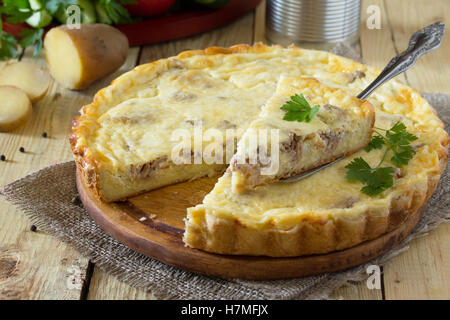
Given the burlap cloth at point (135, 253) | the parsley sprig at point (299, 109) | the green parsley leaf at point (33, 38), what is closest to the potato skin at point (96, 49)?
the green parsley leaf at point (33, 38)

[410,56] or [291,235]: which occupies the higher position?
[410,56]

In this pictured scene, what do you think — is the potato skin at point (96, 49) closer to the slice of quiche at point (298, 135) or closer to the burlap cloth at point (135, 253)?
the burlap cloth at point (135, 253)

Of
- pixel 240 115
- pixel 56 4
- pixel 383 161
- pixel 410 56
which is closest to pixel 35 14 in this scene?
pixel 56 4

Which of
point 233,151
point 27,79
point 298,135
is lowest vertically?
point 27,79

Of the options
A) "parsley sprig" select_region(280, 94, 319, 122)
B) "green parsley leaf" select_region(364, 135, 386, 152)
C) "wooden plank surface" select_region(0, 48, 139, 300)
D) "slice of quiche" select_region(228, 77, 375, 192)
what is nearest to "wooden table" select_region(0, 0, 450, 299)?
"wooden plank surface" select_region(0, 48, 139, 300)

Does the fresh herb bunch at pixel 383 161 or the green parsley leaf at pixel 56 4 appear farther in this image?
the green parsley leaf at pixel 56 4

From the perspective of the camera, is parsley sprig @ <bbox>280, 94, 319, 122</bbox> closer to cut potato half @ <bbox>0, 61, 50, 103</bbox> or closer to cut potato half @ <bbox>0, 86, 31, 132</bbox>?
cut potato half @ <bbox>0, 86, 31, 132</bbox>

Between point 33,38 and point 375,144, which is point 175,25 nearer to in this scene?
point 33,38
